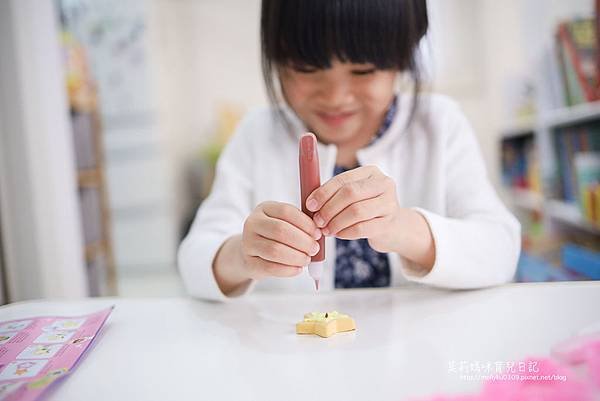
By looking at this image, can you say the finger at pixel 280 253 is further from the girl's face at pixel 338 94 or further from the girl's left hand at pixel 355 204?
the girl's face at pixel 338 94

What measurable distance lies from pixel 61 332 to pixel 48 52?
1.79ft

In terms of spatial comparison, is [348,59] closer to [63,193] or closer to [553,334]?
[553,334]

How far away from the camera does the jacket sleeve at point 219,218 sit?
1.81 ft

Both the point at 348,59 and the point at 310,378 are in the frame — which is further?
the point at 348,59

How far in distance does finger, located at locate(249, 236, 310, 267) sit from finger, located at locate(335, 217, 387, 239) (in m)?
0.04

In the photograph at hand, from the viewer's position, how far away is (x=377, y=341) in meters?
0.38

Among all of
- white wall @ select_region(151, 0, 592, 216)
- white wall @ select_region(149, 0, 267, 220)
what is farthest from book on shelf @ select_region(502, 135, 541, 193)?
white wall @ select_region(149, 0, 267, 220)

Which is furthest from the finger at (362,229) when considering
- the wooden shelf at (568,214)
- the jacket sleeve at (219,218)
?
the wooden shelf at (568,214)

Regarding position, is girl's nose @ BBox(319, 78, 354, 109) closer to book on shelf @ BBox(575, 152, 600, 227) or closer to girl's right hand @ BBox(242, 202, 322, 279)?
girl's right hand @ BBox(242, 202, 322, 279)

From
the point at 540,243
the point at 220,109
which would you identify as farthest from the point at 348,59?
the point at 220,109

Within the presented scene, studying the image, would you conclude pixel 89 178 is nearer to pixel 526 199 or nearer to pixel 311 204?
pixel 311 204

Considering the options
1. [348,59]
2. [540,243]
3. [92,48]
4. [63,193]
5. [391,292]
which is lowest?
[540,243]

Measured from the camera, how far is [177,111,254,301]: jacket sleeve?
→ 0.55 m

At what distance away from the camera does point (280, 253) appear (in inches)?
16.6
